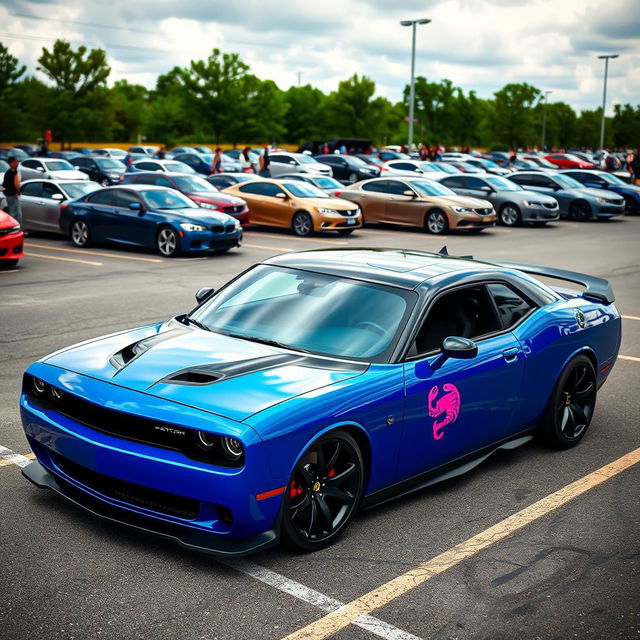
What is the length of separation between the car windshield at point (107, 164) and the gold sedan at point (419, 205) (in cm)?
1457

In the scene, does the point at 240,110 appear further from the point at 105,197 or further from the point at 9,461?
the point at 9,461

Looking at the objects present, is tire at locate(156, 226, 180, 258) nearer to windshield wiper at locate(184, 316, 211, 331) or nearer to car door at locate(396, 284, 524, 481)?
windshield wiper at locate(184, 316, 211, 331)

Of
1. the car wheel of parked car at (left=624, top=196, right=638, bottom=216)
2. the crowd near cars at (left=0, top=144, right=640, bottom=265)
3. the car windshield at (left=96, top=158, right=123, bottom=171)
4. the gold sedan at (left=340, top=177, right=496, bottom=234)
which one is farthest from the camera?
the car windshield at (left=96, top=158, right=123, bottom=171)

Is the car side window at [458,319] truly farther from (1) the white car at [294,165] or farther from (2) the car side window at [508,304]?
(1) the white car at [294,165]

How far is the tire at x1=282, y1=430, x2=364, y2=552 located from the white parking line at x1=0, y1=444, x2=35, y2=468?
2143 mm

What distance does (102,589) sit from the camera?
13.8 ft

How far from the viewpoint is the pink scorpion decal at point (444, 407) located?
5215mm

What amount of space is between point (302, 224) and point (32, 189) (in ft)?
21.4

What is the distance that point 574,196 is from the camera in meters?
29.3

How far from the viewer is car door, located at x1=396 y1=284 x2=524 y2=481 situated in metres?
5.15

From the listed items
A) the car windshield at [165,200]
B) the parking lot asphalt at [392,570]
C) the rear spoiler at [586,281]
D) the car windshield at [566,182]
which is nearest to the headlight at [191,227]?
the car windshield at [165,200]

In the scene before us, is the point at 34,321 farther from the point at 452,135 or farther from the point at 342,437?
the point at 452,135

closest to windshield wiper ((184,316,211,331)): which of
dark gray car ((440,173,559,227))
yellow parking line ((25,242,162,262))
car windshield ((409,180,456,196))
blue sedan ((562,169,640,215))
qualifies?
yellow parking line ((25,242,162,262))

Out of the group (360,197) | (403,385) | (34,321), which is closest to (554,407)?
(403,385)
